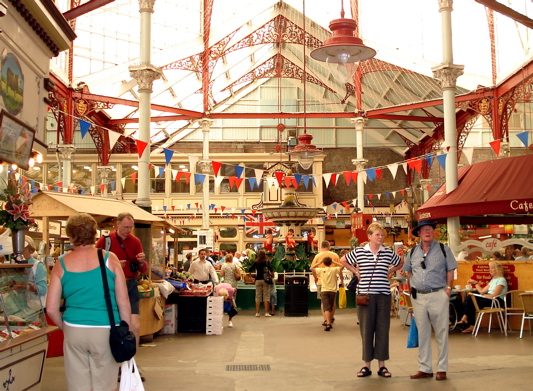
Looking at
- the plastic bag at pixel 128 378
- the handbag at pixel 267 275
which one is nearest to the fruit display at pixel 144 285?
the plastic bag at pixel 128 378

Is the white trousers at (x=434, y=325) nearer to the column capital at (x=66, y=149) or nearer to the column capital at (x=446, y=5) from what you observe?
the column capital at (x=446, y=5)

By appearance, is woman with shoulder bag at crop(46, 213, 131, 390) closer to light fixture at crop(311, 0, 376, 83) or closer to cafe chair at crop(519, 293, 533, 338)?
light fixture at crop(311, 0, 376, 83)

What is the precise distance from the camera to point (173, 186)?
3900 cm

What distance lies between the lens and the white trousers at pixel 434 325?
6.96 metres

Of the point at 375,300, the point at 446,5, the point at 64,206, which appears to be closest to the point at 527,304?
the point at 375,300

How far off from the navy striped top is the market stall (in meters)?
3.85

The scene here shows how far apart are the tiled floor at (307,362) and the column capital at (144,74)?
225 inches

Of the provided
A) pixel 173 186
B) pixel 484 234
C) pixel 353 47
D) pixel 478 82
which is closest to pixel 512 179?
pixel 353 47

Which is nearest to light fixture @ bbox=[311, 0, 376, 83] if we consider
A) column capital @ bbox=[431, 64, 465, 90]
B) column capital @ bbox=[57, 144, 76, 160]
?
column capital @ bbox=[431, 64, 465, 90]

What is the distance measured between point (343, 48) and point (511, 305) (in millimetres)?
5326

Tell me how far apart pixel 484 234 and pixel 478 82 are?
9663mm

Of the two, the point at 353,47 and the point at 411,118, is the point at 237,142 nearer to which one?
the point at 411,118

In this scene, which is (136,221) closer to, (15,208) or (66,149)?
(15,208)

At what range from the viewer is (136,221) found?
1125 cm
